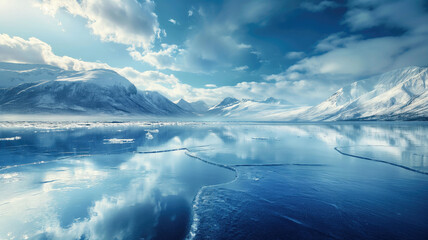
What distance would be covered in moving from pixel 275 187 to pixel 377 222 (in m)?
5.16

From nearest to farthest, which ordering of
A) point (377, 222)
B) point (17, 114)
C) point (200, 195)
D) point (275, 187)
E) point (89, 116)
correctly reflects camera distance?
1. point (377, 222)
2. point (200, 195)
3. point (275, 187)
4. point (17, 114)
5. point (89, 116)

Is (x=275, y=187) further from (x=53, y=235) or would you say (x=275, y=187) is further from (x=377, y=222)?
(x=53, y=235)

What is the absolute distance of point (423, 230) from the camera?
7426 mm

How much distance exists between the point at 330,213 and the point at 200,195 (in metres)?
6.61

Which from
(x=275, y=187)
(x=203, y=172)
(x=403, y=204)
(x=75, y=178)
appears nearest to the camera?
(x=403, y=204)

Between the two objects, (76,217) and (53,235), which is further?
(76,217)

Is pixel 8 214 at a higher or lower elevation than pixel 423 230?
lower

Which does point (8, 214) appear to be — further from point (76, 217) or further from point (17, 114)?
point (17, 114)

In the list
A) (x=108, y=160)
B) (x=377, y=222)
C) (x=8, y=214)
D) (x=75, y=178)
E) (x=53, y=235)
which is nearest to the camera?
(x=53, y=235)

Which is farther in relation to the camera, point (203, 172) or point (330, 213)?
point (203, 172)

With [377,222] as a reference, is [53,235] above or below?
below

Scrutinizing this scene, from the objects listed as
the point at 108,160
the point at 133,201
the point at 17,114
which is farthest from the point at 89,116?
the point at 133,201

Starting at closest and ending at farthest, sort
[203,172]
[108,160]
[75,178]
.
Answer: [75,178] < [203,172] < [108,160]

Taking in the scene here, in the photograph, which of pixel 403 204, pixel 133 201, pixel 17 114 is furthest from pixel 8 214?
pixel 17 114
